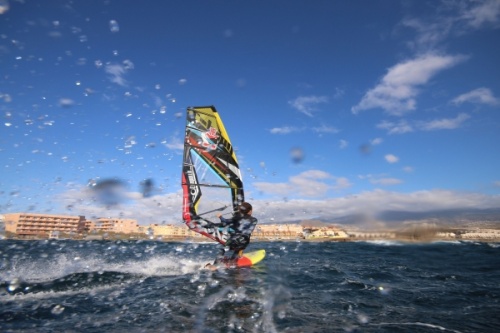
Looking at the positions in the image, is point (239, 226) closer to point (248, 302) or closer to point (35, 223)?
point (248, 302)

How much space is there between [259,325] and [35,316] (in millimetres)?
4318

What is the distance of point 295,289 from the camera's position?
318 inches

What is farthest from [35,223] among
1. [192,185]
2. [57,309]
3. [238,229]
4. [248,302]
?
[248,302]

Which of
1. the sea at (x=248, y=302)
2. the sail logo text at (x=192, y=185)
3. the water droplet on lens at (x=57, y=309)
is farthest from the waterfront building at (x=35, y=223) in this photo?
the water droplet on lens at (x=57, y=309)

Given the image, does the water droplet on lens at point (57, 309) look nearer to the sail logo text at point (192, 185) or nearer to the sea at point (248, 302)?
the sea at point (248, 302)

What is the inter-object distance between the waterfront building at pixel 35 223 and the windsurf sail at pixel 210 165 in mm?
78857

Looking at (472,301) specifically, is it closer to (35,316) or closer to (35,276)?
(35,316)

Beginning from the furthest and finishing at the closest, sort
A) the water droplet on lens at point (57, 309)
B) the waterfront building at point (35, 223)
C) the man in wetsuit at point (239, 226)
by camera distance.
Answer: the waterfront building at point (35, 223), the man in wetsuit at point (239, 226), the water droplet on lens at point (57, 309)

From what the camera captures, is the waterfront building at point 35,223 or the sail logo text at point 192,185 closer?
the sail logo text at point 192,185

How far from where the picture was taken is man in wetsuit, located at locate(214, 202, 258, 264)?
1247 cm

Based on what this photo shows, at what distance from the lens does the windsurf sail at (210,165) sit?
13688mm

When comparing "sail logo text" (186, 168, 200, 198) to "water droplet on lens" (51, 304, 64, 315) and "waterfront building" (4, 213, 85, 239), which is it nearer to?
"water droplet on lens" (51, 304, 64, 315)

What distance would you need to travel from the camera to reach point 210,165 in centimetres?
1432

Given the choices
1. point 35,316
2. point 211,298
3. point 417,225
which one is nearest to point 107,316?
point 35,316
